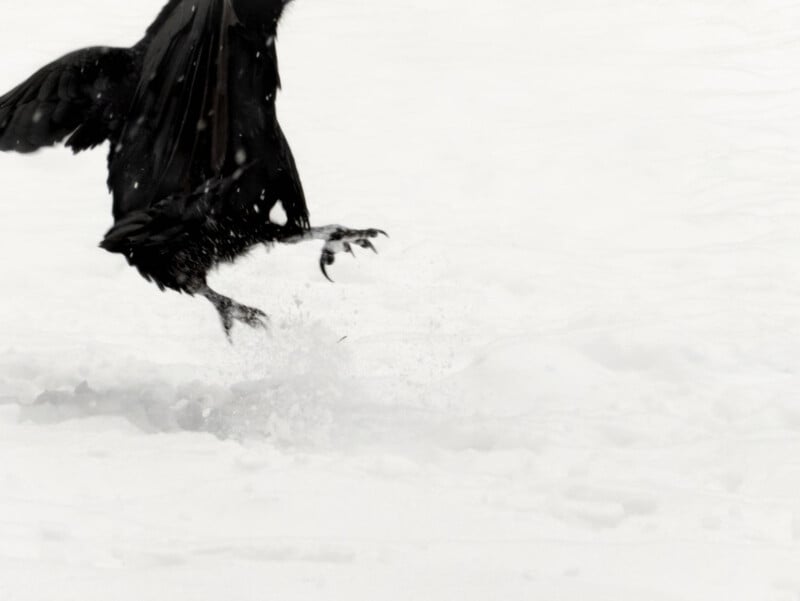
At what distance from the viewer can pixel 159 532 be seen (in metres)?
2.99

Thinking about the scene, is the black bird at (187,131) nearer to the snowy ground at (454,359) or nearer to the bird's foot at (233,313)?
the bird's foot at (233,313)

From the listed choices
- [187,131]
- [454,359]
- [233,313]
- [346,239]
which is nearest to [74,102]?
[187,131]

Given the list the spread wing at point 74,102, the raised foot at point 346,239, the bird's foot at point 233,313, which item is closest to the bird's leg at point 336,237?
the raised foot at point 346,239

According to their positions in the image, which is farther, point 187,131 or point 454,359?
point 454,359

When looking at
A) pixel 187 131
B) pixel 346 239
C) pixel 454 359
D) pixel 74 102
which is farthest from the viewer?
pixel 454 359

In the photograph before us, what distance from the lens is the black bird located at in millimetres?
3926

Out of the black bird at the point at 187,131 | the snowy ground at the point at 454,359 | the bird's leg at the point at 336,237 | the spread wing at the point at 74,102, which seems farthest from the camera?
the bird's leg at the point at 336,237

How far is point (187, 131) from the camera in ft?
13.2

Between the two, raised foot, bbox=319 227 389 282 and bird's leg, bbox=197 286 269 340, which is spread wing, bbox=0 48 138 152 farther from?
raised foot, bbox=319 227 389 282

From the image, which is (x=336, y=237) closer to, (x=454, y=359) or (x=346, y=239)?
(x=346, y=239)

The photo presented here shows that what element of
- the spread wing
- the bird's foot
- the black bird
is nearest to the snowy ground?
the bird's foot

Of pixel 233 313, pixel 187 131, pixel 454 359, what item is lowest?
pixel 454 359

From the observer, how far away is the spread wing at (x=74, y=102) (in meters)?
4.16

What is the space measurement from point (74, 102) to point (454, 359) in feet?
5.26
